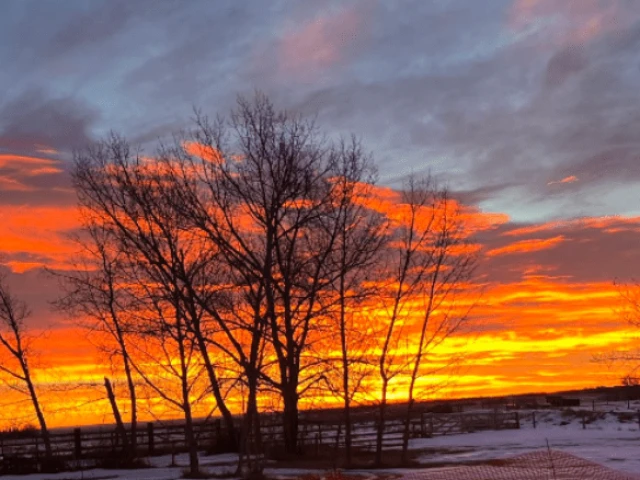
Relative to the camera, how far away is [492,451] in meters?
35.0

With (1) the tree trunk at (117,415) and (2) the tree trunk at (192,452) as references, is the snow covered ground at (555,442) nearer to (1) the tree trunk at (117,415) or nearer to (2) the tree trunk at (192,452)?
(2) the tree trunk at (192,452)

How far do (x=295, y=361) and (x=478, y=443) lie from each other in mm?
13529

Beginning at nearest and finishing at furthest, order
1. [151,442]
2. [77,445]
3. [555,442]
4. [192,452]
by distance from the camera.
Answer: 1. [192,452]
2. [77,445]
3. [151,442]
4. [555,442]

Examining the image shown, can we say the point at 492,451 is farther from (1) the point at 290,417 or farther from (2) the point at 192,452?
(2) the point at 192,452

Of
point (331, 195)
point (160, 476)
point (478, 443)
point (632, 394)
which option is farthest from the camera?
point (632, 394)

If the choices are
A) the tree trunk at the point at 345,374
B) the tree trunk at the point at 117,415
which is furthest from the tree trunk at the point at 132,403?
the tree trunk at the point at 345,374

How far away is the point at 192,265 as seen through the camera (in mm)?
29516

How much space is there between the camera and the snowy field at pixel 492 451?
26.8 metres

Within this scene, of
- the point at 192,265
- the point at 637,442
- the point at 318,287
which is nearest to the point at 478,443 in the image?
the point at 637,442

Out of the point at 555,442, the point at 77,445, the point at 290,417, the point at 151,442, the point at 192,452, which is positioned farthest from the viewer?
the point at 555,442

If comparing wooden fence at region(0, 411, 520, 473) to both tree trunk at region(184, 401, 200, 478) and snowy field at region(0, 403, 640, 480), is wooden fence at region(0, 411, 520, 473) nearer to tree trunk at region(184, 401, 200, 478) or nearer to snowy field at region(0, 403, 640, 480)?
snowy field at region(0, 403, 640, 480)

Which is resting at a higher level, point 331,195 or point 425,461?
point 331,195

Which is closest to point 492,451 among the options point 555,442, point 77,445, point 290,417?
point 555,442

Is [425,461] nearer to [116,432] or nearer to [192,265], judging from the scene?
[192,265]
